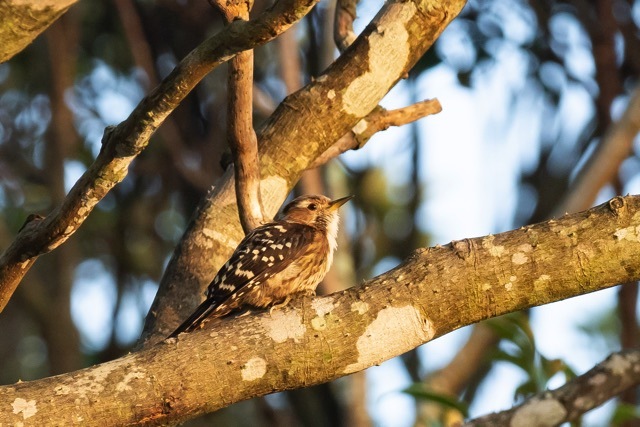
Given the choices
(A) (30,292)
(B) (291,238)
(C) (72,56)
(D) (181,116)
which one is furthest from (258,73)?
(B) (291,238)

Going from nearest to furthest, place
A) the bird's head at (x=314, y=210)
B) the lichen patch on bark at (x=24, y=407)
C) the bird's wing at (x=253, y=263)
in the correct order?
the lichen patch on bark at (x=24, y=407), the bird's wing at (x=253, y=263), the bird's head at (x=314, y=210)

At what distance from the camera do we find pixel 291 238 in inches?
196

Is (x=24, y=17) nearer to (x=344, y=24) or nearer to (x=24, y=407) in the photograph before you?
(x=24, y=407)

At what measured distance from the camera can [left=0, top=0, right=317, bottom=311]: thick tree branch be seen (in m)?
3.05

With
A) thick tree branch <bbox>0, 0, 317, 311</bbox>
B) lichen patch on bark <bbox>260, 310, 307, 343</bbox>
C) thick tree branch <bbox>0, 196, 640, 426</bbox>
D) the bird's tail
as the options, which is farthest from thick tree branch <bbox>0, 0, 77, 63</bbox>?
the bird's tail

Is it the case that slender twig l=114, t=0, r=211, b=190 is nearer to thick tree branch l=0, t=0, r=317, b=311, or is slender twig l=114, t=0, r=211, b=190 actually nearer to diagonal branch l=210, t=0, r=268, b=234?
diagonal branch l=210, t=0, r=268, b=234

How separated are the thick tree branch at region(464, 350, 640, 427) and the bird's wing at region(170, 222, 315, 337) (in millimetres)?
1274

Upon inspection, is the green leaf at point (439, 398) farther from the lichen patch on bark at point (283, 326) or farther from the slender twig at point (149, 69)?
the slender twig at point (149, 69)

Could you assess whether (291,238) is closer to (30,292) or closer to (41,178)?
(30,292)

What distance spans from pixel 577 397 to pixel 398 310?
1.73 meters

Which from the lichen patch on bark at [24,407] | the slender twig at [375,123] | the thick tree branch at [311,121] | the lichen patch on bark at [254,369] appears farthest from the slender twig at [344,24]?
the lichen patch on bark at [24,407]

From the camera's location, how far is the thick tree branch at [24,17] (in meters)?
3.09

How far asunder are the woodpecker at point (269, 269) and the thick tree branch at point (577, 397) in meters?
1.16

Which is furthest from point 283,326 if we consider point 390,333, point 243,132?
point 243,132
